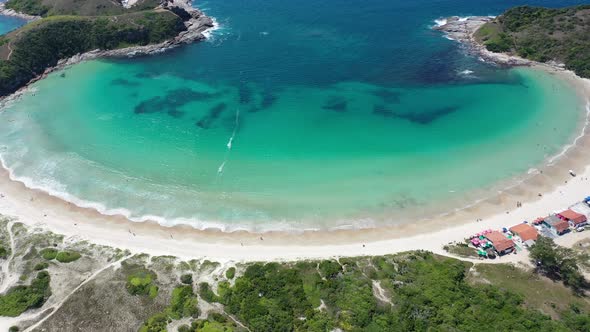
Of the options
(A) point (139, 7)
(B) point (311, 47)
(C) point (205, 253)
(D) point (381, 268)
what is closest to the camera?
(D) point (381, 268)

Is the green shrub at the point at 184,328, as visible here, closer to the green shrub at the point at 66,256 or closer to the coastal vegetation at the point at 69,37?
the green shrub at the point at 66,256

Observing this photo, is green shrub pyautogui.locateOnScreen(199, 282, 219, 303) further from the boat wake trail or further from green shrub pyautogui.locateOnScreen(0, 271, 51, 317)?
the boat wake trail

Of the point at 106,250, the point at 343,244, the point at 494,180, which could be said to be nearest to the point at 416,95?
the point at 494,180

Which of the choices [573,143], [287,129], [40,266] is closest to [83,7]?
[287,129]

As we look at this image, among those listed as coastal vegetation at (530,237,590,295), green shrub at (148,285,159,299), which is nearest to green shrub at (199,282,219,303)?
green shrub at (148,285,159,299)

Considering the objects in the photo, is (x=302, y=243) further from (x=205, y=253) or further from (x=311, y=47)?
(x=311, y=47)

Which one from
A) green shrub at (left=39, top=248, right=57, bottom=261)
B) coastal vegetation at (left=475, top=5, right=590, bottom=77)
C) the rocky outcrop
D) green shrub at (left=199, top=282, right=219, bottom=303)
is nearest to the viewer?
green shrub at (left=199, top=282, right=219, bottom=303)

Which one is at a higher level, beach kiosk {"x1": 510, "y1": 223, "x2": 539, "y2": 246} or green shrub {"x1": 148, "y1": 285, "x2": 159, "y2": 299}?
beach kiosk {"x1": 510, "y1": 223, "x2": 539, "y2": 246}
